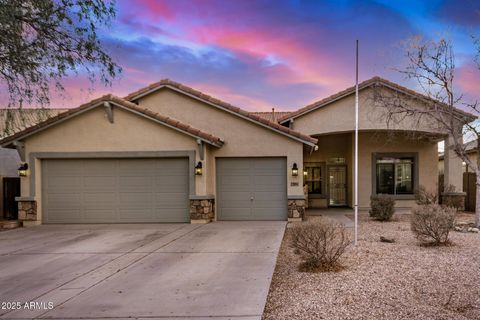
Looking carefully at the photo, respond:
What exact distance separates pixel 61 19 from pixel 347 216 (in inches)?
499

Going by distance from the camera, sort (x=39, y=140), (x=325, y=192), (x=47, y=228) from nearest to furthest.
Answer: (x=47, y=228), (x=39, y=140), (x=325, y=192)

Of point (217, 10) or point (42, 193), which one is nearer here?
point (217, 10)

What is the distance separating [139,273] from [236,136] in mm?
8130

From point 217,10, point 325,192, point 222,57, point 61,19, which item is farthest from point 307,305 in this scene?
point 325,192

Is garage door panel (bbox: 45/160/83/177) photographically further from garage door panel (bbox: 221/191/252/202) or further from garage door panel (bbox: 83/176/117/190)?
garage door panel (bbox: 221/191/252/202)

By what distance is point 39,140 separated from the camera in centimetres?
1374

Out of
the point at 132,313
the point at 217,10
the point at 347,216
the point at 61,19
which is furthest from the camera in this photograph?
the point at 347,216

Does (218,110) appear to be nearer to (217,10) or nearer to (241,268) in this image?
(217,10)

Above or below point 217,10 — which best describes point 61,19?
below

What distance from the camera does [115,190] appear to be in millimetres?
13734

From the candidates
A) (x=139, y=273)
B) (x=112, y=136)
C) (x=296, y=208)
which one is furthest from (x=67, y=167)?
(x=139, y=273)

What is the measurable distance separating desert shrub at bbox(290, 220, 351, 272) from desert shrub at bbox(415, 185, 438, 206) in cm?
1047

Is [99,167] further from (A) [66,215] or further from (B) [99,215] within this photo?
(A) [66,215]

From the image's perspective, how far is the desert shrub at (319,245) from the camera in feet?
23.2
